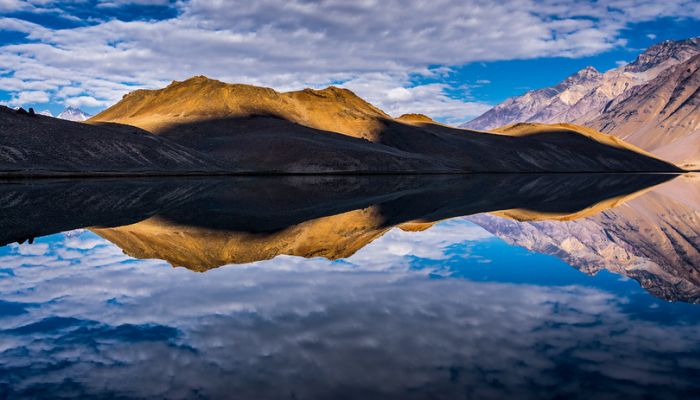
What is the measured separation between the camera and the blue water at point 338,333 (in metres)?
7.05

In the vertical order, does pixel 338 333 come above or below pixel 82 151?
below

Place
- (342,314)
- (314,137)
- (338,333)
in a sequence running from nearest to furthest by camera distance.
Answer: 1. (338,333)
2. (342,314)
3. (314,137)

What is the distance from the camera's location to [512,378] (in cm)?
725

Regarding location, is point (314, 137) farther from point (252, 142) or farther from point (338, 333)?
point (338, 333)

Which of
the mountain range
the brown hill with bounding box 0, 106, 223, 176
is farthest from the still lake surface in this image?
the mountain range

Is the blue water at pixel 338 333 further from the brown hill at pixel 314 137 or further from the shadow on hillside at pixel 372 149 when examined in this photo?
the brown hill at pixel 314 137

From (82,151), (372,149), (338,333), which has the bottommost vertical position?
(338,333)

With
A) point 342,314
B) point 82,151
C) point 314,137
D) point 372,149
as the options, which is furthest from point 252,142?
point 342,314

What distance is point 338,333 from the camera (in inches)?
361

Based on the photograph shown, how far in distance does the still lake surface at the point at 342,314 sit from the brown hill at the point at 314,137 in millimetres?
92025

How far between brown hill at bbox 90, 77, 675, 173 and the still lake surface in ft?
302

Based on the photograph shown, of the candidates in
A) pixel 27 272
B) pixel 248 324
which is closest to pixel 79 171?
pixel 27 272

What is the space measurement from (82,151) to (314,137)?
64577 millimetres

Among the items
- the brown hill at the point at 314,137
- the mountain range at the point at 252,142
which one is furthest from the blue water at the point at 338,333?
the brown hill at the point at 314,137
